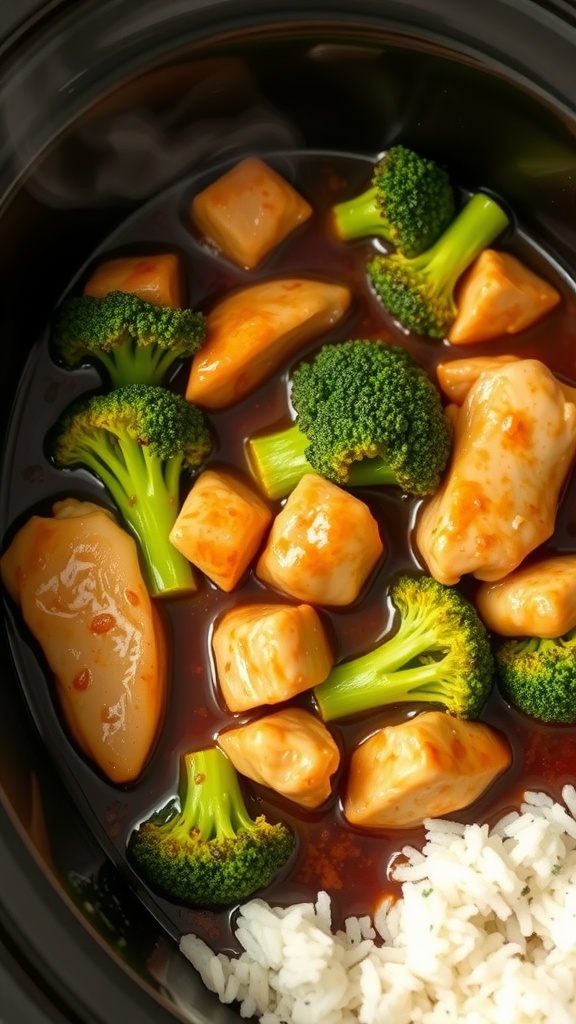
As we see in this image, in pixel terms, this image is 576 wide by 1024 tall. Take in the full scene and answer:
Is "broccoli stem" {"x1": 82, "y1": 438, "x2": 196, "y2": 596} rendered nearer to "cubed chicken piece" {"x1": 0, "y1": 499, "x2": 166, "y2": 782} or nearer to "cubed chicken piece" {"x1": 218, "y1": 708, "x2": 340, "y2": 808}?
"cubed chicken piece" {"x1": 0, "y1": 499, "x2": 166, "y2": 782}

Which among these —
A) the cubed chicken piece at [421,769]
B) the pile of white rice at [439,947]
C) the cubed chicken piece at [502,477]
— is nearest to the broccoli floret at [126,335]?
the cubed chicken piece at [502,477]

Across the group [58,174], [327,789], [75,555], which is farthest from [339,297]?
[327,789]

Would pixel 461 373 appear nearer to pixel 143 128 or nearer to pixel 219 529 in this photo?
pixel 219 529

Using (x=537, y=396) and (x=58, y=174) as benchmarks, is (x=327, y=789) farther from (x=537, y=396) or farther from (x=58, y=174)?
(x=58, y=174)

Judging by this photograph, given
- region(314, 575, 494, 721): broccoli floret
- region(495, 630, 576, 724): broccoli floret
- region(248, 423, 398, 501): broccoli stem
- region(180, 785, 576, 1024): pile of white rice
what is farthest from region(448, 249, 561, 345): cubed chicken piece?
region(180, 785, 576, 1024): pile of white rice

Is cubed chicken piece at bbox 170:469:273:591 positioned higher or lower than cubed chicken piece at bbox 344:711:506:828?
higher

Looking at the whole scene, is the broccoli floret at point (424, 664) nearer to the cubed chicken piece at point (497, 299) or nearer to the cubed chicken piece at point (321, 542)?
the cubed chicken piece at point (321, 542)

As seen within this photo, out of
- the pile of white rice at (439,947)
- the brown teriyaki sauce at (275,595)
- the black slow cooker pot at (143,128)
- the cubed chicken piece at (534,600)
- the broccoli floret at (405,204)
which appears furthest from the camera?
the broccoli floret at (405,204)
